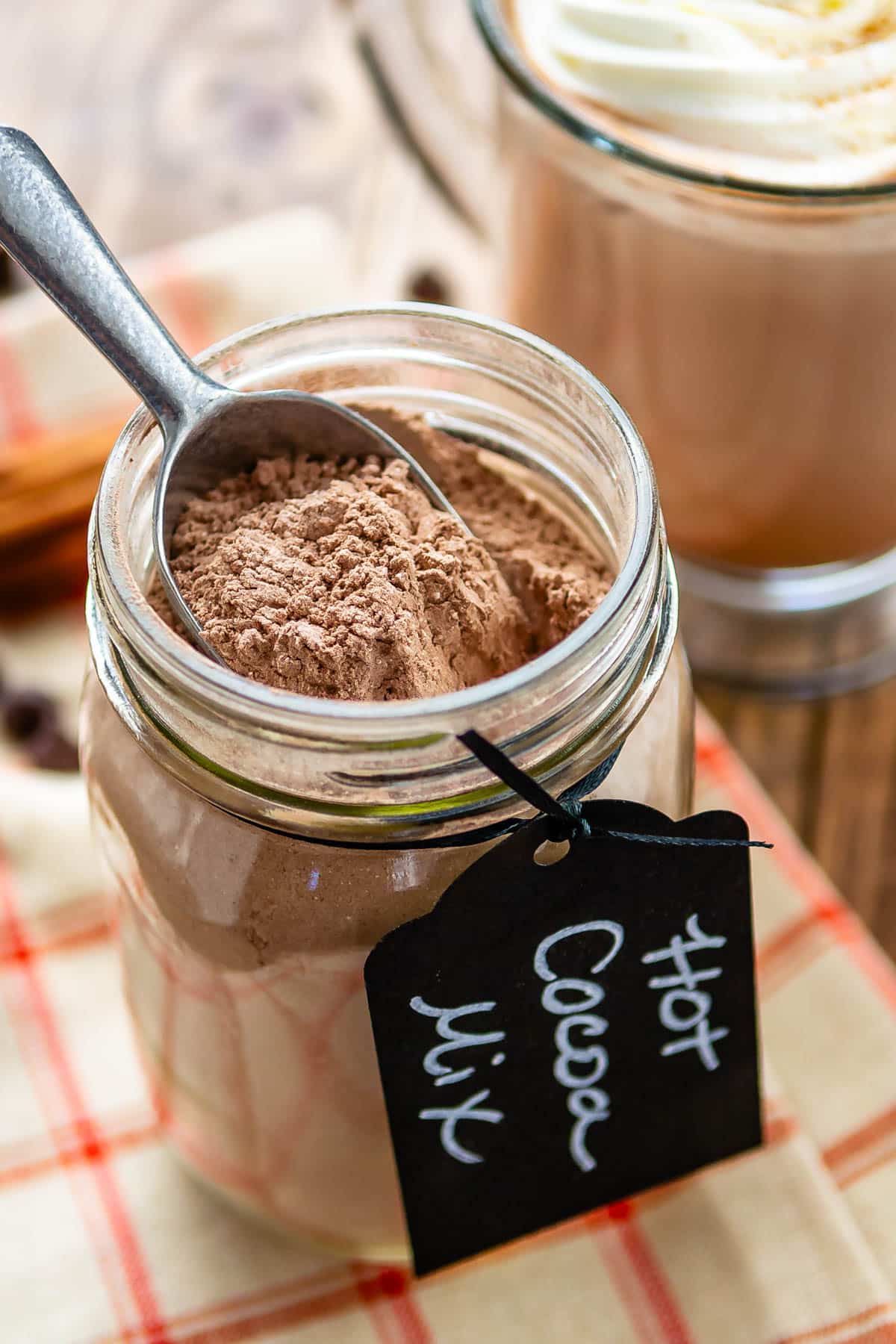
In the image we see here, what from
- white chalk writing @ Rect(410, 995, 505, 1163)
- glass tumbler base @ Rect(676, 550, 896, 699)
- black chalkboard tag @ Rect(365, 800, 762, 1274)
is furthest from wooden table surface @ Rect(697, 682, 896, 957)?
white chalk writing @ Rect(410, 995, 505, 1163)

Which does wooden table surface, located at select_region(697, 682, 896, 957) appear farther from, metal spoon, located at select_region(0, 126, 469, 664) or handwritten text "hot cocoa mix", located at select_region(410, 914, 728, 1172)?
metal spoon, located at select_region(0, 126, 469, 664)

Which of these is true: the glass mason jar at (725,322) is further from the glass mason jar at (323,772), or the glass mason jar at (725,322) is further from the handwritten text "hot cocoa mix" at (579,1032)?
the handwritten text "hot cocoa mix" at (579,1032)

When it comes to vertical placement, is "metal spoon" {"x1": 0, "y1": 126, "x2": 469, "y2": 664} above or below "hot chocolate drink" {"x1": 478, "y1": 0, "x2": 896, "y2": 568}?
above

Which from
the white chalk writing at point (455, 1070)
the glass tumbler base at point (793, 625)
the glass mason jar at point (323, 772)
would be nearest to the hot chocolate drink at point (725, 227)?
the glass tumbler base at point (793, 625)

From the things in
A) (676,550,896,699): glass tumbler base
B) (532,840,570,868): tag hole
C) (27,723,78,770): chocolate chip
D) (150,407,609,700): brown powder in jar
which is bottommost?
(676,550,896,699): glass tumbler base

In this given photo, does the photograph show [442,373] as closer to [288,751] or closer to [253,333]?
[253,333]

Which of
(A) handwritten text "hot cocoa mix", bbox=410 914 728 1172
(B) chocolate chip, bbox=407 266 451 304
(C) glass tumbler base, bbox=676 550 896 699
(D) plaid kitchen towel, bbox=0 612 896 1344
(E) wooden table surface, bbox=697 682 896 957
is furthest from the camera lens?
(B) chocolate chip, bbox=407 266 451 304

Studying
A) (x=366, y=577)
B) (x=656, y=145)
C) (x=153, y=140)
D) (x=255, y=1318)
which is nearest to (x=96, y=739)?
(x=366, y=577)
